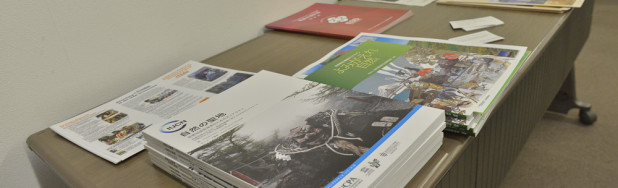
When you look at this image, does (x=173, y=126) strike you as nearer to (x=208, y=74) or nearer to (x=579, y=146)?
(x=208, y=74)

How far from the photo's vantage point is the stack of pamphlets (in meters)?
0.58

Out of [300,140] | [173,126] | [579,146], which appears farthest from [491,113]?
[579,146]

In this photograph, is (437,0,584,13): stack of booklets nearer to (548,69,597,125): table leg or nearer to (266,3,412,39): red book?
(266,3,412,39): red book

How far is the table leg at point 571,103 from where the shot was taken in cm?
155

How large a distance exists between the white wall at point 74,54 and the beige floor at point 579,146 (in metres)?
1.10

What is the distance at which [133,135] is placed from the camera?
26.1 inches

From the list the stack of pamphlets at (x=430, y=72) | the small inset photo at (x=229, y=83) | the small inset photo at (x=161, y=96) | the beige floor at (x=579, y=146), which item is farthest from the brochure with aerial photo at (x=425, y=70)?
the beige floor at (x=579, y=146)

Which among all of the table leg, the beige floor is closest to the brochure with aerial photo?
the beige floor

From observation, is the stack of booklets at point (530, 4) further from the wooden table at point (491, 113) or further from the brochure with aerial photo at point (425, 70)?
the brochure with aerial photo at point (425, 70)

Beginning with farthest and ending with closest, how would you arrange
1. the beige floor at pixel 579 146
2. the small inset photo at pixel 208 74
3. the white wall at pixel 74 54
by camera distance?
1. the beige floor at pixel 579 146
2. the small inset photo at pixel 208 74
3. the white wall at pixel 74 54

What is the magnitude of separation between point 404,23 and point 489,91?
0.46 meters

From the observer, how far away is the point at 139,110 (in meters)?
0.74

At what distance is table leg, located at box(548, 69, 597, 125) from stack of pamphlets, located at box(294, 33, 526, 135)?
1000 millimetres

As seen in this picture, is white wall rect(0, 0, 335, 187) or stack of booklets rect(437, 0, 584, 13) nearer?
white wall rect(0, 0, 335, 187)
